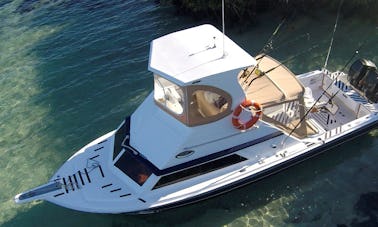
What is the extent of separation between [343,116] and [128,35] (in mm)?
11646

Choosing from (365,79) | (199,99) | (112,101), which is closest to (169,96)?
(199,99)

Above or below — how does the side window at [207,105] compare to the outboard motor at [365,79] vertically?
above

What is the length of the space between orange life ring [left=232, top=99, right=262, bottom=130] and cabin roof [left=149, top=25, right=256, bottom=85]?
1100 mm

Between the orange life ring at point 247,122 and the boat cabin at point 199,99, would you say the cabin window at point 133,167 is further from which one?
the orange life ring at point 247,122

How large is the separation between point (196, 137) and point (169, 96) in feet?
4.66

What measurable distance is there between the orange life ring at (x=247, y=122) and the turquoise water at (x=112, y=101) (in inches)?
80.9

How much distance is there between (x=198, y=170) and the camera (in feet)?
37.3

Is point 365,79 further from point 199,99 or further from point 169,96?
point 169,96

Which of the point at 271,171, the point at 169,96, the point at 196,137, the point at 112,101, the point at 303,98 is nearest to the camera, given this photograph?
the point at 196,137

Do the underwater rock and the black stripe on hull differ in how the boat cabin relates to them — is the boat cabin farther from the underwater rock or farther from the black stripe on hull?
the underwater rock

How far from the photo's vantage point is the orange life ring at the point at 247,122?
36.9 ft

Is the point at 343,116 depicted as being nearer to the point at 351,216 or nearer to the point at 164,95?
the point at 351,216

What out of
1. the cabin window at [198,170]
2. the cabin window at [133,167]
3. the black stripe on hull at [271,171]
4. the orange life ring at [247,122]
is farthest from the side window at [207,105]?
the black stripe on hull at [271,171]

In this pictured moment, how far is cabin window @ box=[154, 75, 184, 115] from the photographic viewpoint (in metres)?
11.3
